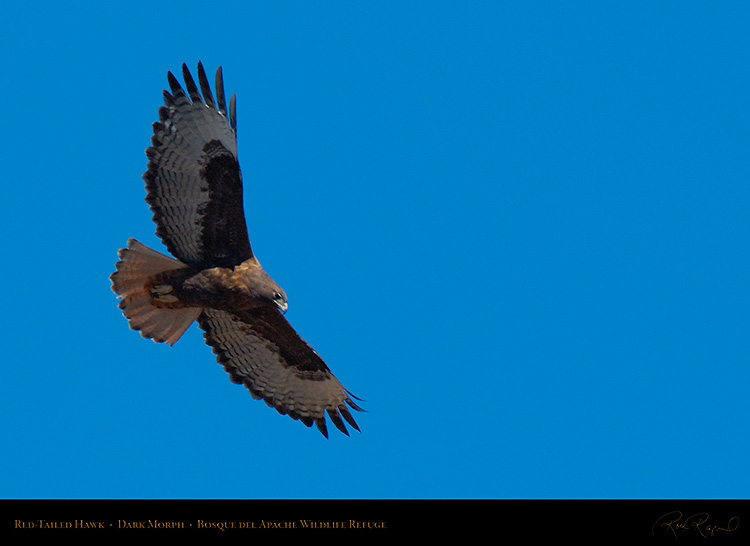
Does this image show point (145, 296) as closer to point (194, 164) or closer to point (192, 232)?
point (192, 232)

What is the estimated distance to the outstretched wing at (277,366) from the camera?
39.1 feet

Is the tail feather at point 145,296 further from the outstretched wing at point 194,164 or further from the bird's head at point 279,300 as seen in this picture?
the bird's head at point 279,300

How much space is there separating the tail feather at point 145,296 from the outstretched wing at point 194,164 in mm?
292

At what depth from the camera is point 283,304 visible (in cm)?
1077

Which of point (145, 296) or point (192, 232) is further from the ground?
point (192, 232)
